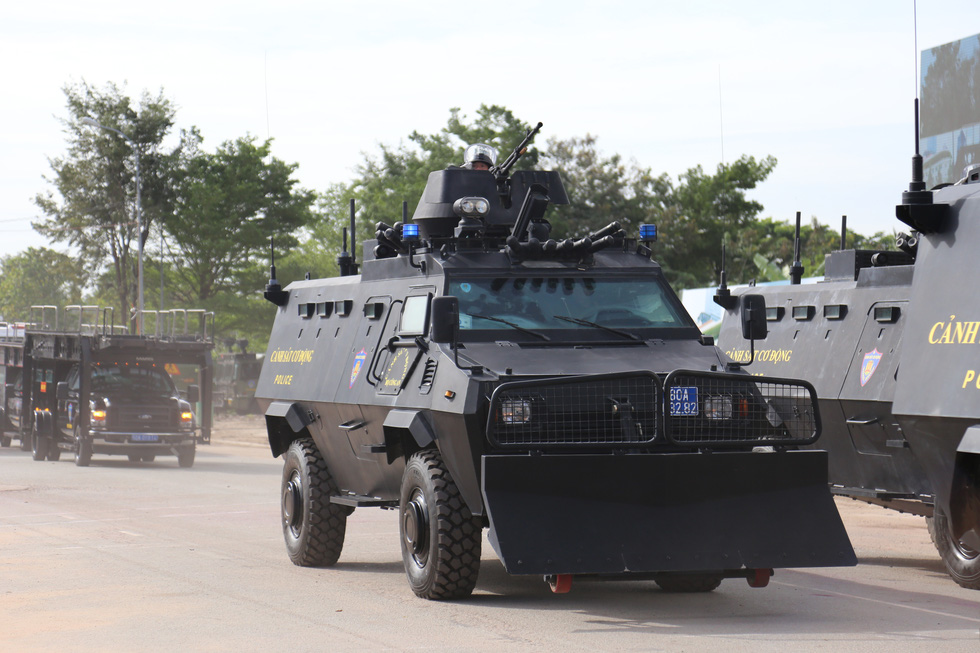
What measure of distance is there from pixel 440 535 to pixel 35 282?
3354 inches

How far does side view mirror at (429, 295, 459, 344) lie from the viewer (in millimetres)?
9312

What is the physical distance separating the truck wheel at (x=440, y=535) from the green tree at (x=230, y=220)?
3197 centimetres

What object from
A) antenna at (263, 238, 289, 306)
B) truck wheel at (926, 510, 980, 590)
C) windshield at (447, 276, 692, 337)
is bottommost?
truck wheel at (926, 510, 980, 590)

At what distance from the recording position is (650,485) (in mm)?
8547

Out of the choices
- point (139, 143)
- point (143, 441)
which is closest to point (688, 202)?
point (139, 143)

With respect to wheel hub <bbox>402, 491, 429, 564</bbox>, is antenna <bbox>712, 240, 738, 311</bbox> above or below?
above

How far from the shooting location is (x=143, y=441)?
24.4 m

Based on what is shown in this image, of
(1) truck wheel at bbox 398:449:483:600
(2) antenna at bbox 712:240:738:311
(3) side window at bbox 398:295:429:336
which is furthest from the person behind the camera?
(2) antenna at bbox 712:240:738:311

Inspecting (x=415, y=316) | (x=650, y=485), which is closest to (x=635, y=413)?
(x=650, y=485)

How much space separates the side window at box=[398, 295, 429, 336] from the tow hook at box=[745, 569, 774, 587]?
2.92 metres

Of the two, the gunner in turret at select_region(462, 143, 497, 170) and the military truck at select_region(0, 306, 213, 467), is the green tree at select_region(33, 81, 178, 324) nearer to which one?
the military truck at select_region(0, 306, 213, 467)

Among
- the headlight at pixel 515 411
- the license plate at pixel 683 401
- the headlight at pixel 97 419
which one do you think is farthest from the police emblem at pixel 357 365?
the headlight at pixel 97 419

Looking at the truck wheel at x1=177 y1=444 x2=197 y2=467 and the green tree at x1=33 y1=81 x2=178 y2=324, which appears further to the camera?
the green tree at x1=33 y1=81 x2=178 y2=324

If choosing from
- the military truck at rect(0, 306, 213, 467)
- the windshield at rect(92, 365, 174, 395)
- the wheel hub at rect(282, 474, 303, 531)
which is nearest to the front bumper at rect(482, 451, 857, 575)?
the wheel hub at rect(282, 474, 303, 531)
